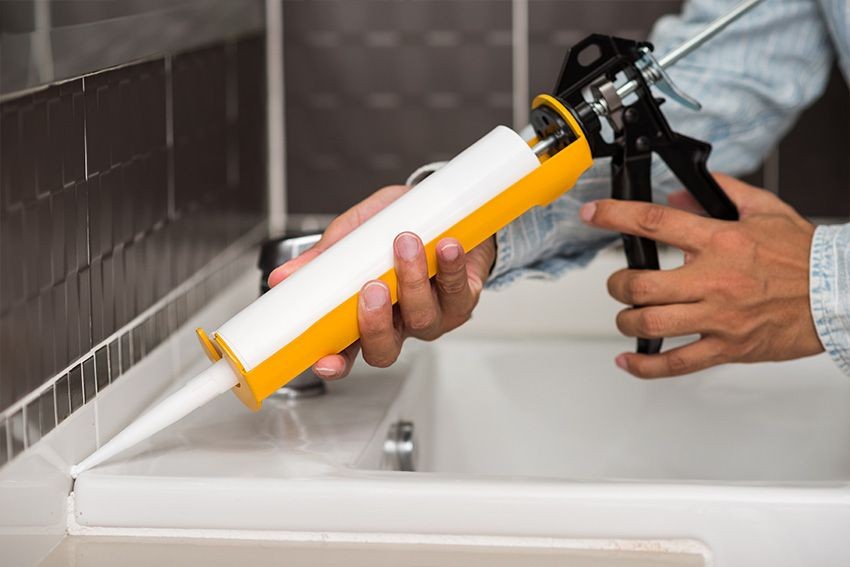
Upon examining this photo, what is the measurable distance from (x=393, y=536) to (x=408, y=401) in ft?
0.87

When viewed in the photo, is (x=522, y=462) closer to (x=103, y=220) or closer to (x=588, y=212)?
(x=588, y=212)

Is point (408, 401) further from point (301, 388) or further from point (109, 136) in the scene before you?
point (109, 136)

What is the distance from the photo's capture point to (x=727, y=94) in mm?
974

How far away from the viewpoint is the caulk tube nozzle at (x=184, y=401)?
646 millimetres

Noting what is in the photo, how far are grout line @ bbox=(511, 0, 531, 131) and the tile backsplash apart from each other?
30 centimetres

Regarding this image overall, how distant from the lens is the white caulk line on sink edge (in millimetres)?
642

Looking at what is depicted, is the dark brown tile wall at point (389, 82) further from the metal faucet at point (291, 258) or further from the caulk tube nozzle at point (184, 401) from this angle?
the caulk tube nozzle at point (184, 401)

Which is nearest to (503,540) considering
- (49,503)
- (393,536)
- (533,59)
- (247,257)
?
(393,536)

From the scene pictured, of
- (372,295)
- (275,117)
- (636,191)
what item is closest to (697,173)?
(636,191)

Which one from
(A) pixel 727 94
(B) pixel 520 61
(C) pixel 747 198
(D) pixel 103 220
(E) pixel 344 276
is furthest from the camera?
(B) pixel 520 61

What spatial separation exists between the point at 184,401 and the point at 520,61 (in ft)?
2.26

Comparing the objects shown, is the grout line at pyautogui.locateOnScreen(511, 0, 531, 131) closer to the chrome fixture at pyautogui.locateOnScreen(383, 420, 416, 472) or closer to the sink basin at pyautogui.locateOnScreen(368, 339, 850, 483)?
the sink basin at pyautogui.locateOnScreen(368, 339, 850, 483)

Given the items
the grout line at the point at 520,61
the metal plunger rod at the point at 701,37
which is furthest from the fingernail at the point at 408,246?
the grout line at the point at 520,61

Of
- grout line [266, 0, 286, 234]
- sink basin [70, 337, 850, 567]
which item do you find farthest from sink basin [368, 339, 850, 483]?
grout line [266, 0, 286, 234]
